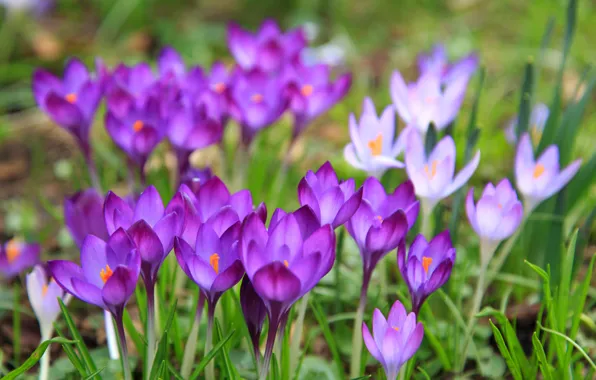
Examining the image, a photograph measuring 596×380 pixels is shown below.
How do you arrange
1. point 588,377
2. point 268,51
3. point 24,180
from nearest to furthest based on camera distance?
point 588,377, point 268,51, point 24,180

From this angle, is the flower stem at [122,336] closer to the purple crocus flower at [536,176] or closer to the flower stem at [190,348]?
the flower stem at [190,348]

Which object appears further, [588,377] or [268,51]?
[268,51]

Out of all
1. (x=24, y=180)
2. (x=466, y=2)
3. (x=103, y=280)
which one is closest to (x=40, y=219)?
(x=24, y=180)

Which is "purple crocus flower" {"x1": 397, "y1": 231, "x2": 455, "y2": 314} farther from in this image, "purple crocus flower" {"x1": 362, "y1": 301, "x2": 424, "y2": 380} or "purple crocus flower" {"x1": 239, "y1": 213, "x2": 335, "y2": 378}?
"purple crocus flower" {"x1": 239, "y1": 213, "x2": 335, "y2": 378}

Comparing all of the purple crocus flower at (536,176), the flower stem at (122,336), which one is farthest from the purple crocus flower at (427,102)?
the flower stem at (122,336)

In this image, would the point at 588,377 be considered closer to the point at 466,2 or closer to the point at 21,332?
the point at 21,332

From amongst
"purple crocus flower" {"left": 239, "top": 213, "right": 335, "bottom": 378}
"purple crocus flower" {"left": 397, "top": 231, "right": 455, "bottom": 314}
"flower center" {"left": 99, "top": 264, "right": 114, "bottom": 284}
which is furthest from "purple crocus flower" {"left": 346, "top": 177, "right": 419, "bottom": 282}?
"flower center" {"left": 99, "top": 264, "right": 114, "bottom": 284}

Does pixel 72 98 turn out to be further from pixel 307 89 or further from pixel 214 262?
pixel 214 262

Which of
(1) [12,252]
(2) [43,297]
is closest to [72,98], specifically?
(1) [12,252]
